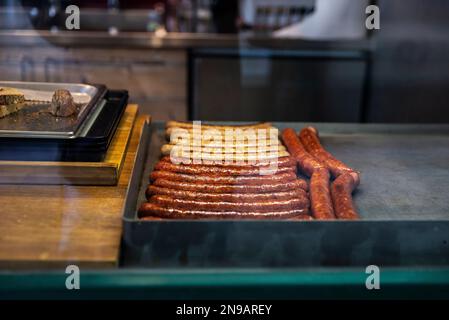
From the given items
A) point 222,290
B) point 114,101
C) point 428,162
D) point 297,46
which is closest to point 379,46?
point 297,46

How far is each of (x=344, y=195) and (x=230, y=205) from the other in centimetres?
45

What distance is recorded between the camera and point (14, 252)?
1.66 m

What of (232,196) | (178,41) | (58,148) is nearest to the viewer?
(232,196)

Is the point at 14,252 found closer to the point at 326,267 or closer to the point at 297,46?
the point at 326,267

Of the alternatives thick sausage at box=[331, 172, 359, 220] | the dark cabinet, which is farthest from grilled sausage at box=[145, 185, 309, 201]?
the dark cabinet

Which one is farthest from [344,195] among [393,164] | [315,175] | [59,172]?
[59,172]

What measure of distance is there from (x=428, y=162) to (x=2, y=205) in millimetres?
1883

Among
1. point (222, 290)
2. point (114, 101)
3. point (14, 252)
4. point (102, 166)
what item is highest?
point (114, 101)

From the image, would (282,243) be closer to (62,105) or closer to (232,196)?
(232,196)

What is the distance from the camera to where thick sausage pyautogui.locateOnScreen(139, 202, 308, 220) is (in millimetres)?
1930

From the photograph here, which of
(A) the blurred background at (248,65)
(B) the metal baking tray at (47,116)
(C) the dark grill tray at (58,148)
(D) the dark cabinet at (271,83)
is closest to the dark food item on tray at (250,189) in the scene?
(C) the dark grill tray at (58,148)

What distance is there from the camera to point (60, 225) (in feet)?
6.03

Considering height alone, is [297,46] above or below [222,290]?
above

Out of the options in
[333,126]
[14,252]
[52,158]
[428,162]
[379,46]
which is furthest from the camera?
[379,46]
